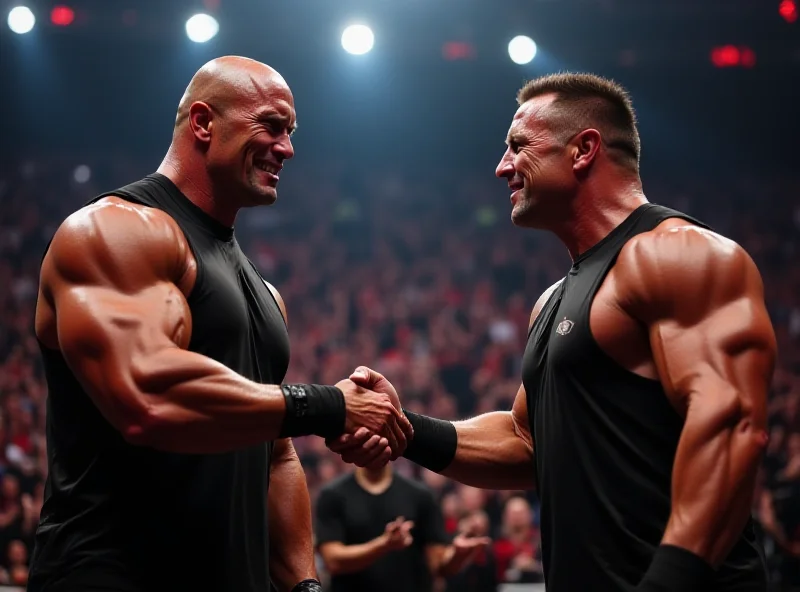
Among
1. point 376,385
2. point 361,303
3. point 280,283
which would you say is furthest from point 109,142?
point 376,385

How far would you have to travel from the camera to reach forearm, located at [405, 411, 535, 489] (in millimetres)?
3768

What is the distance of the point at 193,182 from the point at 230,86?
14.7 inches

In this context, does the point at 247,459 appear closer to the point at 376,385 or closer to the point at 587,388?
the point at 376,385

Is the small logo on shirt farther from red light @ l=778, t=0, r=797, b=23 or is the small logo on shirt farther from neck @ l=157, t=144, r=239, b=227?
red light @ l=778, t=0, r=797, b=23

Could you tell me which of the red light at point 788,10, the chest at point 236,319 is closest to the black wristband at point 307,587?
the chest at point 236,319

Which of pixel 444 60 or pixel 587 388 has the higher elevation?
pixel 444 60

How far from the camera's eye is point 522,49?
512 inches

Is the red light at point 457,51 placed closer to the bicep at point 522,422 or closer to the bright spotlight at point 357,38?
the bright spotlight at point 357,38

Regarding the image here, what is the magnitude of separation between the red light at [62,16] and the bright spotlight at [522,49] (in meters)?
5.73

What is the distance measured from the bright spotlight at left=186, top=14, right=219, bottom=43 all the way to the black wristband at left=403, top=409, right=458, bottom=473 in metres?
9.61

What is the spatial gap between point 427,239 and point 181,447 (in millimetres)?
12210

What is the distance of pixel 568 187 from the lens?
11.4 feet

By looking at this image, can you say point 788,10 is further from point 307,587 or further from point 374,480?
point 307,587

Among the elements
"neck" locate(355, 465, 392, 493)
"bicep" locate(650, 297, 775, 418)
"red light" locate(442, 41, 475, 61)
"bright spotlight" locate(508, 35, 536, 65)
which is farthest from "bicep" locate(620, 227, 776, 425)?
"red light" locate(442, 41, 475, 61)
